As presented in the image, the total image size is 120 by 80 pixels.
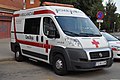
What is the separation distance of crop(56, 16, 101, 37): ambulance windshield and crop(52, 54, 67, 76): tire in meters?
0.88

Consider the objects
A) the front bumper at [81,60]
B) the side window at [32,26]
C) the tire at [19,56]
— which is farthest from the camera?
the tire at [19,56]

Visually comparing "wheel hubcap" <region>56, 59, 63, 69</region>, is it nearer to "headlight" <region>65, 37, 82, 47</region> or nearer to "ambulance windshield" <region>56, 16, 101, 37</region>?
"headlight" <region>65, 37, 82, 47</region>

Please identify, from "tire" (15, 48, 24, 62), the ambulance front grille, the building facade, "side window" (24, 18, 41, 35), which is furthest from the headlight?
the building facade

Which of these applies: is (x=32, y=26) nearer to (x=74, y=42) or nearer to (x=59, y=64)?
(x=59, y=64)

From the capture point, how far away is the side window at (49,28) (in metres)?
8.67

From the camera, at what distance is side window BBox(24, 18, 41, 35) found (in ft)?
32.1

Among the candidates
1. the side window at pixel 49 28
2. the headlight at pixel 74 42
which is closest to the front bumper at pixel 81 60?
the headlight at pixel 74 42

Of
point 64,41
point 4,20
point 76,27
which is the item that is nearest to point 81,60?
point 64,41

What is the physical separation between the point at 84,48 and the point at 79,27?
110 cm

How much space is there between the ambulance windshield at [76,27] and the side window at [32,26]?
1.27m

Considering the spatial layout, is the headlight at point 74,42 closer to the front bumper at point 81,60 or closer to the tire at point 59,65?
the front bumper at point 81,60

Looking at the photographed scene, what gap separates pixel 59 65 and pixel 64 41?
86cm

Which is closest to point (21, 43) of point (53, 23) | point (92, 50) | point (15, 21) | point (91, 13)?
point (15, 21)

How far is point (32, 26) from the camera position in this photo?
10219mm
